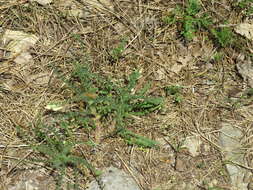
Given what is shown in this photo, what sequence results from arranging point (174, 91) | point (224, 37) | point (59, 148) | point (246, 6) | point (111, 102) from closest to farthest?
point (59, 148)
point (111, 102)
point (174, 91)
point (224, 37)
point (246, 6)

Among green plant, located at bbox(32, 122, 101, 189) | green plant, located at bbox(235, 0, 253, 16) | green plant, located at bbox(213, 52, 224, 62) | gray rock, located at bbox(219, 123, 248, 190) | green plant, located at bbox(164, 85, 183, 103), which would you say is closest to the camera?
green plant, located at bbox(32, 122, 101, 189)

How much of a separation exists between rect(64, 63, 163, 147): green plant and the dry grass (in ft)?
0.25

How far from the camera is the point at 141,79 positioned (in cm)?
301

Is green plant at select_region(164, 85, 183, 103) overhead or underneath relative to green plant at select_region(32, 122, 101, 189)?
overhead

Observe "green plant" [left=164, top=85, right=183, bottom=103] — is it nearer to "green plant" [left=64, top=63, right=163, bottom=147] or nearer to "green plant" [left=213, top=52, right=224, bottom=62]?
"green plant" [left=64, top=63, right=163, bottom=147]

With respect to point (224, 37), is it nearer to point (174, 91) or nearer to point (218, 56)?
point (218, 56)

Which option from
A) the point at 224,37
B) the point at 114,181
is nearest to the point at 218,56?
the point at 224,37

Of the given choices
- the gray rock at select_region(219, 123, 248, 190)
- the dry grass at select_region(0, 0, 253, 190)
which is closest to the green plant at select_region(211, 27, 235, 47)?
the dry grass at select_region(0, 0, 253, 190)

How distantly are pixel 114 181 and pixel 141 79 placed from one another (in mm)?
821

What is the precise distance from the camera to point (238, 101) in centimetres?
293

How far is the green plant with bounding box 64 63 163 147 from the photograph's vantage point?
2.70 meters

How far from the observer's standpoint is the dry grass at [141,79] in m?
2.70

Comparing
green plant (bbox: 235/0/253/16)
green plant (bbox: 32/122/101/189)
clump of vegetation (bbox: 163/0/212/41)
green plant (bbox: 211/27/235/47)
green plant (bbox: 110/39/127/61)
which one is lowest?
green plant (bbox: 32/122/101/189)

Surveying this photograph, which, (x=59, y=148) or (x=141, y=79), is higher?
(x=141, y=79)
